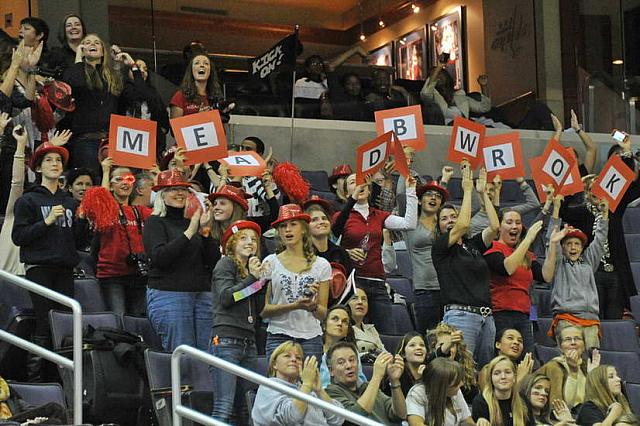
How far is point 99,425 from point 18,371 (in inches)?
38.8

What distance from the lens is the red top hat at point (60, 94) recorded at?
10930 millimetres

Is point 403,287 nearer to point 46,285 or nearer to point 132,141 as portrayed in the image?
point 132,141

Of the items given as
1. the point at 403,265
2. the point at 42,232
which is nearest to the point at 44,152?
the point at 42,232

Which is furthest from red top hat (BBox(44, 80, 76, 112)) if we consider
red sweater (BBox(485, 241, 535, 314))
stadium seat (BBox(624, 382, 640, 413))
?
stadium seat (BBox(624, 382, 640, 413))

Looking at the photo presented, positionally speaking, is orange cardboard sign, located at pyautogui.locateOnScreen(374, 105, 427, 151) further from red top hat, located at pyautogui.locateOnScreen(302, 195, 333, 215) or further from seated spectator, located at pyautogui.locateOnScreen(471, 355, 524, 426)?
seated spectator, located at pyautogui.locateOnScreen(471, 355, 524, 426)

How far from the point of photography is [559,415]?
28.8 ft

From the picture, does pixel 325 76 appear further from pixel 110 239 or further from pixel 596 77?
pixel 110 239

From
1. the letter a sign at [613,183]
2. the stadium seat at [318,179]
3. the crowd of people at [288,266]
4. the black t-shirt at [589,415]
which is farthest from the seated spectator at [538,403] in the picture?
the stadium seat at [318,179]

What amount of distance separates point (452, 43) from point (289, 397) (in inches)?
478

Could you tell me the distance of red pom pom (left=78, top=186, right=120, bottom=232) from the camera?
30.5 feet

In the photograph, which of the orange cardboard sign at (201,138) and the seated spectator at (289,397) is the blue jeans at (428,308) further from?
the seated spectator at (289,397)

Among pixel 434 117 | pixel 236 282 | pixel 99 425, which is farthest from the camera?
pixel 434 117

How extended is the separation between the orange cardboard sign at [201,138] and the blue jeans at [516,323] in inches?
89.3

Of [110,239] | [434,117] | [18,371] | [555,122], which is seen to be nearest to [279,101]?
Answer: [434,117]
